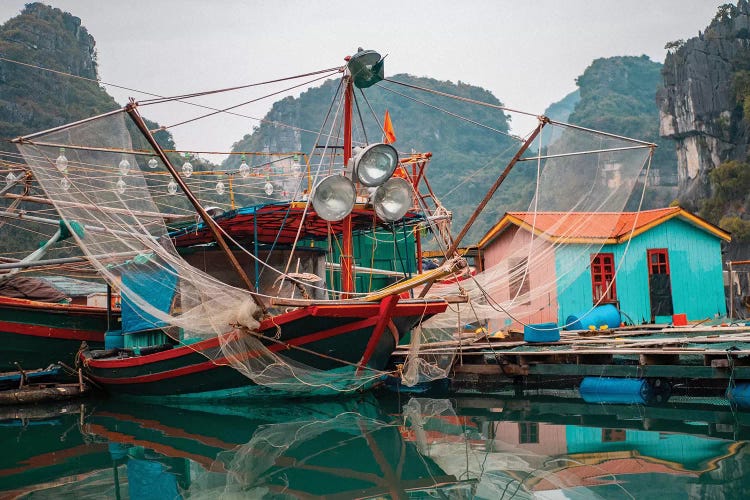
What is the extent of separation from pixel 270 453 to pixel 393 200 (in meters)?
3.72

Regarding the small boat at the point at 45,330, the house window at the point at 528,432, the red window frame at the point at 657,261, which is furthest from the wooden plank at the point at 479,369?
the small boat at the point at 45,330

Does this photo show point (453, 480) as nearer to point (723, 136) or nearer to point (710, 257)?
point (710, 257)

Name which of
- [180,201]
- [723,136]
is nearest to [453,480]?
[180,201]

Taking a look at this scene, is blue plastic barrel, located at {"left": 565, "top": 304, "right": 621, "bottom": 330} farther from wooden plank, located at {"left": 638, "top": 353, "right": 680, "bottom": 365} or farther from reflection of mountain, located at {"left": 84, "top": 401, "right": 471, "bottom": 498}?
reflection of mountain, located at {"left": 84, "top": 401, "right": 471, "bottom": 498}

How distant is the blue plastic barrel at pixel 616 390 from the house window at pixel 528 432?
2035 mm

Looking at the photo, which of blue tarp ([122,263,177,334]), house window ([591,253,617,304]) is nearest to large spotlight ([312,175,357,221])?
blue tarp ([122,263,177,334])

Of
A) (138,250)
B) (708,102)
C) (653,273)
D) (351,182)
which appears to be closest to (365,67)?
(351,182)

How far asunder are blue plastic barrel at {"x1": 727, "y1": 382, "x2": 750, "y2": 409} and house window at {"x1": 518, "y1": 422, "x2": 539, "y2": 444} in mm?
2746

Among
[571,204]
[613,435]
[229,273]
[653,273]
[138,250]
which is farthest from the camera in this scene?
[653,273]

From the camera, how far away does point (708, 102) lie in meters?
39.8

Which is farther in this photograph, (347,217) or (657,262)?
(657,262)

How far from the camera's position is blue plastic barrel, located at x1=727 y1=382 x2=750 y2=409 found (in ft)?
29.9

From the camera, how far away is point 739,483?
5.57 meters

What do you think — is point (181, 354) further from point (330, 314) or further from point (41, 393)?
point (41, 393)
